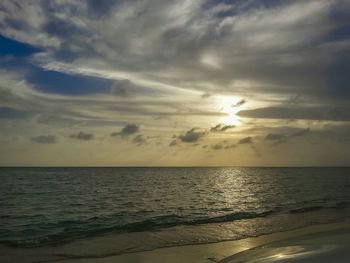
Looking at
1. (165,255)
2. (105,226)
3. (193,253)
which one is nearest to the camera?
(165,255)

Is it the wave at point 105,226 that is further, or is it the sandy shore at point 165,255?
the wave at point 105,226

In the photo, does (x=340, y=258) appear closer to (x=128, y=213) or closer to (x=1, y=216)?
(x=128, y=213)

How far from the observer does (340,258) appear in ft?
24.9

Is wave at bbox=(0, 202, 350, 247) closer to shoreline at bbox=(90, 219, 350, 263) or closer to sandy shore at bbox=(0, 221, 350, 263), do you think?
sandy shore at bbox=(0, 221, 350, 263)

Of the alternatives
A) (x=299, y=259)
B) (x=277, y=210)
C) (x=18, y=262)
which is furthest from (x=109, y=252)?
(x=277, y=210)

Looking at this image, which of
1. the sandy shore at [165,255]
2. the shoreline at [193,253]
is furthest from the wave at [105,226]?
the shoreline at [193,253]

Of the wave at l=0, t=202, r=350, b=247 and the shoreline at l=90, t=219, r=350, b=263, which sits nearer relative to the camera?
the shoreline at l=90, t=219, r=350, b=263

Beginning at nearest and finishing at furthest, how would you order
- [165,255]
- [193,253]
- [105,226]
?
1. [165,255]
2. [193,253]
3. [105,226]

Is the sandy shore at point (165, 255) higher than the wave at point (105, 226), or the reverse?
the sandy shore at point (165, 255)

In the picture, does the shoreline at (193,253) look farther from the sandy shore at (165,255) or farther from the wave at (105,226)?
the wave at (105,226)

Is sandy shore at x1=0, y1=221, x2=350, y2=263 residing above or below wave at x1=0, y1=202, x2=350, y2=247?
above

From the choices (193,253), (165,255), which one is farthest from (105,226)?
(193,253)

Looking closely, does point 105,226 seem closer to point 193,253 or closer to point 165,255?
point 165,255

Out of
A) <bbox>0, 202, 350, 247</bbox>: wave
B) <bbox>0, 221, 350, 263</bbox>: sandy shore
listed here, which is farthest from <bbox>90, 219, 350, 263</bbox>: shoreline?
<bbox>0, 202, 350, 247</bbox>: wave
